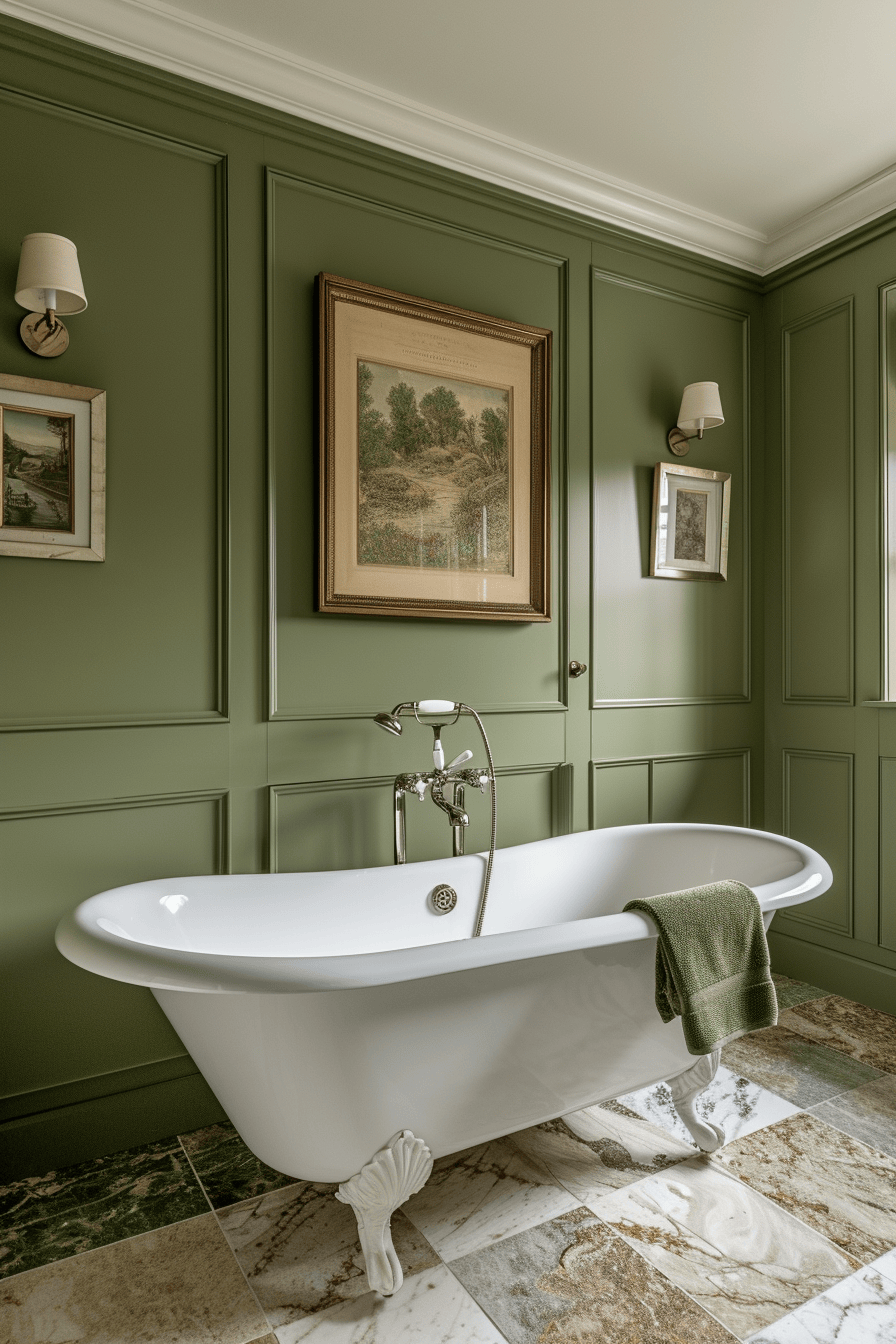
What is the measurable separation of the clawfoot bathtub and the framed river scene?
0.85 metres

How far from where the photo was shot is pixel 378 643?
2256 millimetres

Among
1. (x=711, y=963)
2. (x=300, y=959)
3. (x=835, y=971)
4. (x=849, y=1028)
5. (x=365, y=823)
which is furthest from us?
(x=835, y=971)

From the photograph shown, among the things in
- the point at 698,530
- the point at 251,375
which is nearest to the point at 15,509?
the point at 251,375

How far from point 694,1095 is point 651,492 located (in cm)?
179

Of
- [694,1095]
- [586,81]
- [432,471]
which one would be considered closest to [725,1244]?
[694,1095]

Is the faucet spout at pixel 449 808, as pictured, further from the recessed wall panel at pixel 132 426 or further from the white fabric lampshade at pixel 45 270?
the white fabric lampshade at pixel 45 270

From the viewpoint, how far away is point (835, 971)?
2.75m

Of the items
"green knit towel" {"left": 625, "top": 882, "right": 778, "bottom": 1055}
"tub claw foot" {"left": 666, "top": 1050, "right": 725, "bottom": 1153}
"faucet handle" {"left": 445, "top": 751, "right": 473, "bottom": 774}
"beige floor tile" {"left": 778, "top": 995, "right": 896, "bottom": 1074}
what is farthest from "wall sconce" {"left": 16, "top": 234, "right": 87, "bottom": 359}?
"beige floor tile" {"left": 778, "top": 995, "right": 896, "bottom": 1074}

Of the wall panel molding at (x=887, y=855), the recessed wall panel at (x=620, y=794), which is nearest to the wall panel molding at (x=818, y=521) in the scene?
the wall panel molding at (x=887, y=855)

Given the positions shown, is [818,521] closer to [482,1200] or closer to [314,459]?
[314,459]

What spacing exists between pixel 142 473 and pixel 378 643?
72 cm

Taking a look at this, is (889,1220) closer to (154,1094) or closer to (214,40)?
(154,1094)

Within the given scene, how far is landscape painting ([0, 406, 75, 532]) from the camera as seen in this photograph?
1795 mm

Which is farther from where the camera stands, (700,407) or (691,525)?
(691,525)
